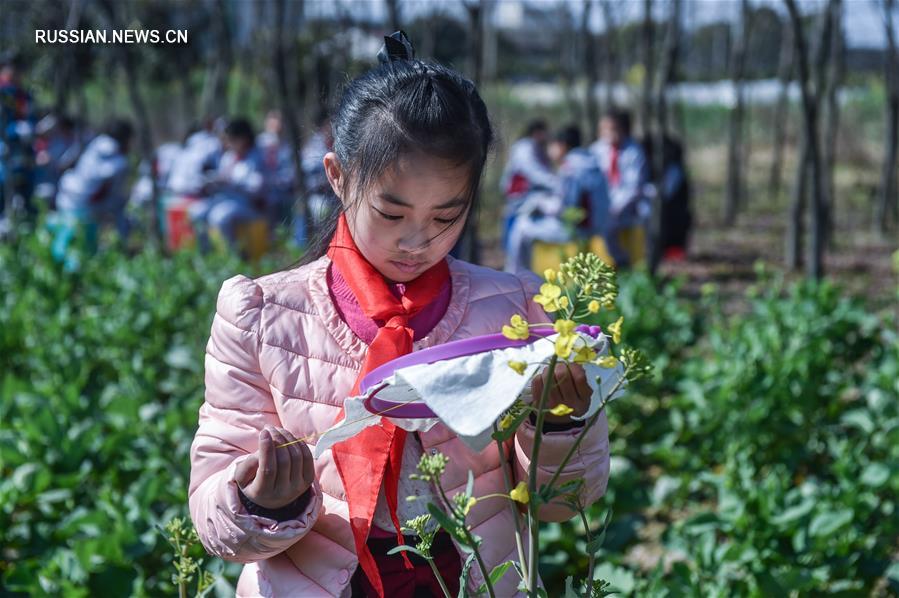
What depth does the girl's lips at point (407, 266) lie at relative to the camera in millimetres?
1443

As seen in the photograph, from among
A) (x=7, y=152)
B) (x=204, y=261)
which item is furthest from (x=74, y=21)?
(x=204, y=261)

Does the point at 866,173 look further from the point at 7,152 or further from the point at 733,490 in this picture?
the point at 733,490

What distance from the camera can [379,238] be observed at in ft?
4.66

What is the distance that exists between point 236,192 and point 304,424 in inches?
299

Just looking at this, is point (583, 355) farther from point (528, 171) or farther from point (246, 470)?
point (528, 171)

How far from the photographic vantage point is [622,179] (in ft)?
26.2

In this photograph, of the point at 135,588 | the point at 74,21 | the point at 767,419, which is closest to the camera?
the point at 135,588

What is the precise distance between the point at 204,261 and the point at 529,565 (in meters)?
5.03

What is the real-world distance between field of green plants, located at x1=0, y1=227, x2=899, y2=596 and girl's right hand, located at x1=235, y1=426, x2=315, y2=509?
2.13 ft

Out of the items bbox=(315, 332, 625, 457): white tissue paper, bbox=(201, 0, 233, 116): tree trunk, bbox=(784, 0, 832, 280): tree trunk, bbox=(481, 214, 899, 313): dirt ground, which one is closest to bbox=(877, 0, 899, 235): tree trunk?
bbox=(481, 214, 899, 313): dirt ground

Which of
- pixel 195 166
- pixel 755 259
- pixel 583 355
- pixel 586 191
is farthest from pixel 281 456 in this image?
pixel 195 166

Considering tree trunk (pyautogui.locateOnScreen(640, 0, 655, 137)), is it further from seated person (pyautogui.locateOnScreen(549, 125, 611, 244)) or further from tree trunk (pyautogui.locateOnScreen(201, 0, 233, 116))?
tree trunk (pyautogui.locateOnScreen(201, 0, 233, 116))

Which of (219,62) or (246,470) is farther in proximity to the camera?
(219,62)

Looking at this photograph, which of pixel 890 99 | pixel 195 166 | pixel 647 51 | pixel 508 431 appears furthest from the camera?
pixel 195 166
